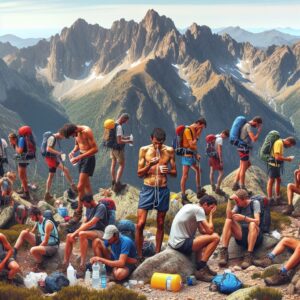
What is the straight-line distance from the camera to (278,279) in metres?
12.0

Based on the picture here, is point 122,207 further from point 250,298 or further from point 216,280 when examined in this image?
point 250,298

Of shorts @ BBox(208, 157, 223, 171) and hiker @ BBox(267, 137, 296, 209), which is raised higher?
hiker @ BBox(267, 137, 296, 209)

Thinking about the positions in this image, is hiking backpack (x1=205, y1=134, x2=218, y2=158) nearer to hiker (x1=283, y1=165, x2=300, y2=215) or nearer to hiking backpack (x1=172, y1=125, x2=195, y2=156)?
hiking backpack (x1=172, y1=125, x2=195, y2=156)

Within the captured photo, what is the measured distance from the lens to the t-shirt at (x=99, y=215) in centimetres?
1471

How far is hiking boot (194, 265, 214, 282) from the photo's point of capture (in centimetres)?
1288

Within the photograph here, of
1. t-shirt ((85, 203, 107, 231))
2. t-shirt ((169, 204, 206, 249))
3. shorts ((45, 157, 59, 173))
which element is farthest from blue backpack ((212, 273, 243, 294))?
shorts ((45, 157, 59, 173))

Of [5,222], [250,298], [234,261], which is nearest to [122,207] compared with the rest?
[5,222]

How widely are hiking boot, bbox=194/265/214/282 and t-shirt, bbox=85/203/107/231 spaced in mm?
3348

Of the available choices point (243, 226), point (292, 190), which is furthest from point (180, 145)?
point (243, 226)

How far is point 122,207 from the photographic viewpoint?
23953 millimetres

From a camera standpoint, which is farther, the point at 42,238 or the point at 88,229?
the point at 42,238

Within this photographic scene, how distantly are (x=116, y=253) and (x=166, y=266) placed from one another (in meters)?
1.47

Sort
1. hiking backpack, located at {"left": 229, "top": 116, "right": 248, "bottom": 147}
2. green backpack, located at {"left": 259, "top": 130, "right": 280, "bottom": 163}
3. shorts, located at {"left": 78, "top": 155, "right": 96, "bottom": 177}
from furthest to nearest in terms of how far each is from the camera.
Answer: hiking backpack, located at {"left": 229, "top": 116, "right": 248, "bottom": 147}
green backpack, located at {"left": 259, "top": 130, "right": 280, "bottom": 163}
shorts, located at {"left": 78, "top": 155, "right": 96, "bottom": 177}

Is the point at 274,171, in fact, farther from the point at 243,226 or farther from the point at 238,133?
the point at 243,226
